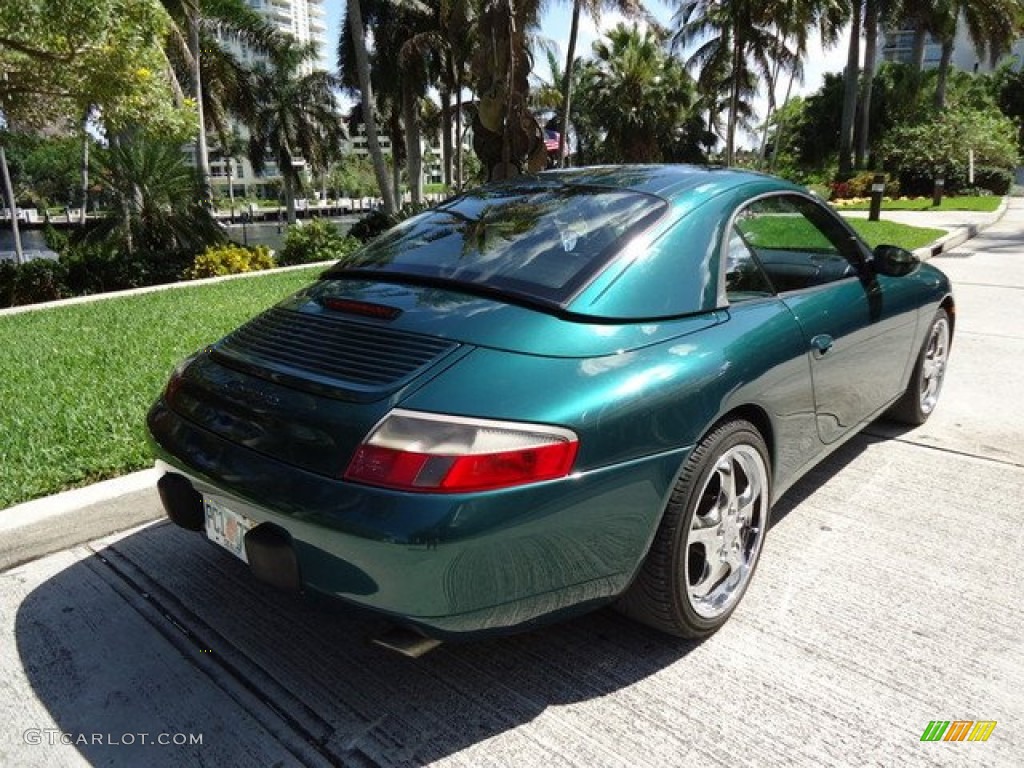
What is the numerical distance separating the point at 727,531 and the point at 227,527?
1.58 meters

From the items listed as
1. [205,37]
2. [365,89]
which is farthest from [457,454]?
[205,37]

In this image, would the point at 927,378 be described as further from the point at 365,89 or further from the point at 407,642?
the point at 365,89

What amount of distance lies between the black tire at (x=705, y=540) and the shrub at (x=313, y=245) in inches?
477

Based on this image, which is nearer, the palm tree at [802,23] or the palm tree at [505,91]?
the palm tree at [505,91]

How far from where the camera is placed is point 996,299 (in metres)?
8.31

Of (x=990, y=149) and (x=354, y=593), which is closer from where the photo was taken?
(x=354, y=593)

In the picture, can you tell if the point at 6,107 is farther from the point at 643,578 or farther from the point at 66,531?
the point at 643,578

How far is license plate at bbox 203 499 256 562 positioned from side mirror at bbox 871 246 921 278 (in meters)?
2.88

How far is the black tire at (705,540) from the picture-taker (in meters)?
2.21

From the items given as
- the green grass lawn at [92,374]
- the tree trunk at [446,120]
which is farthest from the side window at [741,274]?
the tree trunk at [446,120]

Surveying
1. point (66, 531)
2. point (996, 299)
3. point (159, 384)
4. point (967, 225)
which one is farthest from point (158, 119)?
point (967, 225)

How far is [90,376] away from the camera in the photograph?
4.91m

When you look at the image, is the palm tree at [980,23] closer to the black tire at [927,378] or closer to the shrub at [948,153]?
the shrub at [948,153]

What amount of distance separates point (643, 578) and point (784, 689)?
53 centimetres
